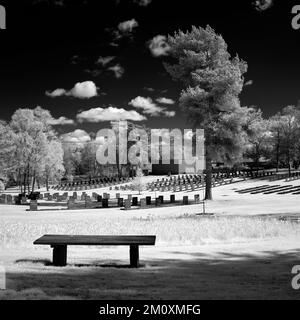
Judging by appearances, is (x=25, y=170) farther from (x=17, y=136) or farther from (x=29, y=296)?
(x=29, y=296)

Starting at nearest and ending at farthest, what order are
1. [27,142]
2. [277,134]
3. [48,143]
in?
[27,142] < [48,143] < [277,134]

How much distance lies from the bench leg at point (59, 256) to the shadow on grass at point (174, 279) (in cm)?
28

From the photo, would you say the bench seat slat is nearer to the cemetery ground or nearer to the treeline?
the cemetery ground

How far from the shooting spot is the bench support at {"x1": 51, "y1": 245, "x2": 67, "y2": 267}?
9125 millimetres

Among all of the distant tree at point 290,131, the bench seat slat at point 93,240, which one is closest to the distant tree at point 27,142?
the bench seat slat at point 93,240

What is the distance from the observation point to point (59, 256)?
922cm

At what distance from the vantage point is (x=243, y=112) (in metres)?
30.4

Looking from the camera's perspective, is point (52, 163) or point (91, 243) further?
point (52, 163)

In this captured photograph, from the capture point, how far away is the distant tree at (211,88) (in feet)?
99.1

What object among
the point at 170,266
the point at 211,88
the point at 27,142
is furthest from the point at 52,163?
the point at 170,266

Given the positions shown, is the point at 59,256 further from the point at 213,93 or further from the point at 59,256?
the point at 213,93

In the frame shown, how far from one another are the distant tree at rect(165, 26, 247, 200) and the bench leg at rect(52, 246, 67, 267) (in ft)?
74.2

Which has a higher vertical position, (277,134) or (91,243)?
(277,134)
